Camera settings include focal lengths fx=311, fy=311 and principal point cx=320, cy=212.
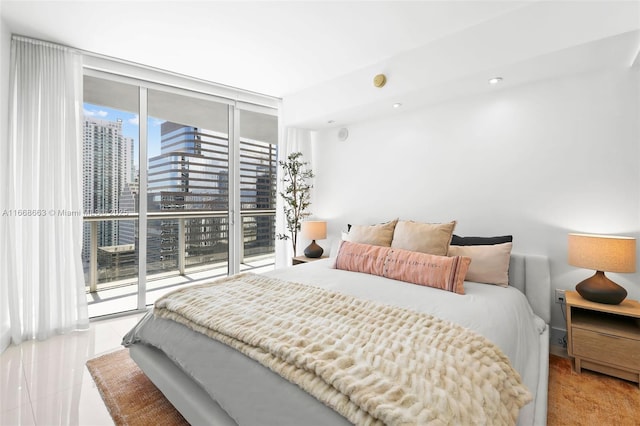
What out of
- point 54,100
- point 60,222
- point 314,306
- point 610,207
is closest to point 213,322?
point 314,306

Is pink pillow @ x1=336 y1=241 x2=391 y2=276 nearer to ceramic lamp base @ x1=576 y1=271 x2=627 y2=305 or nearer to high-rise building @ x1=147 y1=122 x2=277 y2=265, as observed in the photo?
ceramic lamp base @ x1=576 y1=271 x2=627 y2=305

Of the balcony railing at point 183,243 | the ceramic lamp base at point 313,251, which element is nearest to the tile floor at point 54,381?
the balcony railing at point 183,243

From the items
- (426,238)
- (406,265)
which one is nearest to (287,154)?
(426,238)

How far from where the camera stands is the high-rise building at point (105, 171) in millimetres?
3191

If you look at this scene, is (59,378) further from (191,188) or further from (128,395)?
(191,188)

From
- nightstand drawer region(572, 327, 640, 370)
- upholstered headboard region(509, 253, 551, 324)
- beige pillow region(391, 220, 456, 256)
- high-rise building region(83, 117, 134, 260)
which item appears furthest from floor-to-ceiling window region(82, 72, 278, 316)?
nightstand drawer region(572, 327, 640, 370)

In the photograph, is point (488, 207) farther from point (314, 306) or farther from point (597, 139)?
point (314, 306)

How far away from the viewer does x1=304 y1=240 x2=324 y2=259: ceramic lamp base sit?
3.94 metres

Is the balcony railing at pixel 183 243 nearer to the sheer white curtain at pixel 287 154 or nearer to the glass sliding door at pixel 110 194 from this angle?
the glass sliding door at pixel 110 194

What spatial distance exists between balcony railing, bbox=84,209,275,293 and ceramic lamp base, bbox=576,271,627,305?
3591 mm

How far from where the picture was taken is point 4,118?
2541 millimetres

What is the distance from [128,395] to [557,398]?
2674mm

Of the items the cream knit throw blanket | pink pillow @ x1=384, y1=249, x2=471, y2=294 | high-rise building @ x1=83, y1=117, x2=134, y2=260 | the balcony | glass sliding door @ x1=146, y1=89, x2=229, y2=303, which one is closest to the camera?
the cream knit throw blanket

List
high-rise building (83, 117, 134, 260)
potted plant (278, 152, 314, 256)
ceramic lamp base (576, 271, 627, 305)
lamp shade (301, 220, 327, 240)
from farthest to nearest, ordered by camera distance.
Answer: potted plant (278, 152, 314, 256) → lamp shade (301, 220, 327, 240) → high-rise building (83, 117, 134, 260) → ceramic lamp base (576, 271, 627, 305)
